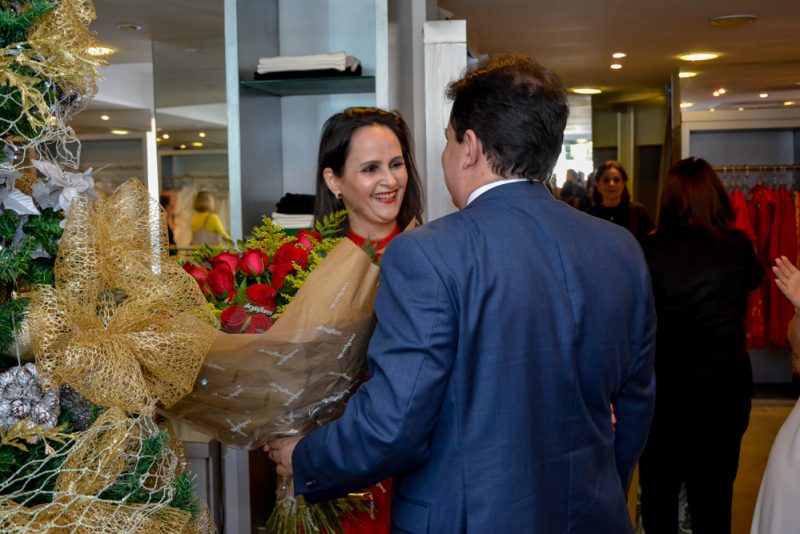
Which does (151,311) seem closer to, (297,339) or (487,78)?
(297,339)

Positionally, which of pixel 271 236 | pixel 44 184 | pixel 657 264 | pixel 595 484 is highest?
pixel 44 184

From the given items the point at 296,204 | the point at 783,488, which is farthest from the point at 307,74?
the point at 783,488

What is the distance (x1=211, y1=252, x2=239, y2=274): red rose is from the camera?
5.56 feet

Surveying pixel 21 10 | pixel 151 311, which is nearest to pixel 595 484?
pixel 151 311

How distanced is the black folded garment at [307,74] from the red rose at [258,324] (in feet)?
5.60

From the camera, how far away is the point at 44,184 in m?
0.98

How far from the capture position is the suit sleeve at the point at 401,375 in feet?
4.60

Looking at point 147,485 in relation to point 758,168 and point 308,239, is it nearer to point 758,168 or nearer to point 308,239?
point 308,239

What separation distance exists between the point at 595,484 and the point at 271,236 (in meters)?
0.81

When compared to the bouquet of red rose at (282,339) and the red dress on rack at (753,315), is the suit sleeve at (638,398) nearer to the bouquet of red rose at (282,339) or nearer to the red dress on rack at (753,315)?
the bouquet of red rose at (282,339)

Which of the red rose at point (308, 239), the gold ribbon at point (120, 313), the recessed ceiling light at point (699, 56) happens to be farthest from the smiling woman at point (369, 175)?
the recessed ceiling light at point (699, 56)

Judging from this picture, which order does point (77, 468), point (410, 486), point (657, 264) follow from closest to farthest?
point (77, 468) < point (410, 486) < point (657, 264)

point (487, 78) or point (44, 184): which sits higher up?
point (487, 78)

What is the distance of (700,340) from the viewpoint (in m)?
3.26
